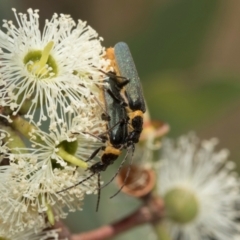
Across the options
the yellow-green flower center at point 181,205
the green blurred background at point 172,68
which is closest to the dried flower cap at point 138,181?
the yellow-green flower center at point 181,205

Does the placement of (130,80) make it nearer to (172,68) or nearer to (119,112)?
(119,112)

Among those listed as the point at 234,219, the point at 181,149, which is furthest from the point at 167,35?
the point at 234,219

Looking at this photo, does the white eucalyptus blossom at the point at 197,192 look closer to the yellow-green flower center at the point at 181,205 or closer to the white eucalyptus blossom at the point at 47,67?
the yellow-green flower center at the point at 181,205

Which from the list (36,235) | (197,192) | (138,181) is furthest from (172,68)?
(36,235)

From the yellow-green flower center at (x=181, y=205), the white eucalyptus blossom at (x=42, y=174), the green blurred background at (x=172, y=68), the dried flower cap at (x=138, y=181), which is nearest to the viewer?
the white eucalyptus blossom at (x=42, y=174)

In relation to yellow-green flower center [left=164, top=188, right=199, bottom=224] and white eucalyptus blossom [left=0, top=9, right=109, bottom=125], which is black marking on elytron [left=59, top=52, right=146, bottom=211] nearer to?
white eucalyptus blossom [left=0, top=9, right=109, bottom=125]

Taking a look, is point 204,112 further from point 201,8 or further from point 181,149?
point 201,8

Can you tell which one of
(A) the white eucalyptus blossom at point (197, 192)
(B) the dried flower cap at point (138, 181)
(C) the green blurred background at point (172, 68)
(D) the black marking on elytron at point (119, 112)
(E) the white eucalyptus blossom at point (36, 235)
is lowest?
(E) the white eucalyptus blossom at point (36, 235)
